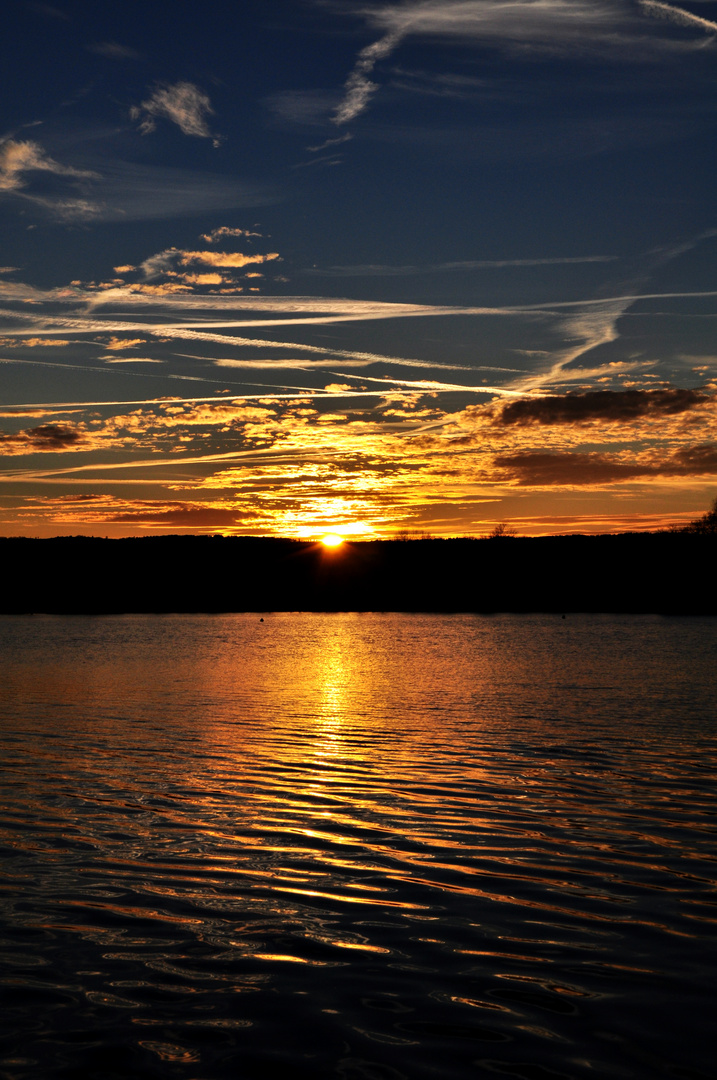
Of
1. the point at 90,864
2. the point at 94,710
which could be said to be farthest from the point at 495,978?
the point at 94,710

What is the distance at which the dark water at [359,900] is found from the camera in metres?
7.80

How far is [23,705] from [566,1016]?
2963 centimetres

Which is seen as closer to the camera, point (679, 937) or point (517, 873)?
point (679, 937)

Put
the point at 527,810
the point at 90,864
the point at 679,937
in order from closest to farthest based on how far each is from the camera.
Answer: the point at 679,937
the point at 90,864
the point at 527,810

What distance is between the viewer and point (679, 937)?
1026 cm

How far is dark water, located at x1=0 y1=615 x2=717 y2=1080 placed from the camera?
7.80 metres

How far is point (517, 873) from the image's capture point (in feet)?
42.1

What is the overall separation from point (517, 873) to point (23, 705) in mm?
25998

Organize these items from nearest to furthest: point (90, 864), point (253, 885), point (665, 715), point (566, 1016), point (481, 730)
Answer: point (566, 1016), point (253, 885), point (90, 864), point (481, 730), point (665, 715)

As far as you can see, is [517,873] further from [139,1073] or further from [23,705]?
[23,705]

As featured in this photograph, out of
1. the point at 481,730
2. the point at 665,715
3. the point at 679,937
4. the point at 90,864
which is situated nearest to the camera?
the point at 679,937

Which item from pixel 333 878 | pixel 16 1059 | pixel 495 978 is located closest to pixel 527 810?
pixel 333 878

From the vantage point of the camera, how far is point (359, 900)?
11.6 meters

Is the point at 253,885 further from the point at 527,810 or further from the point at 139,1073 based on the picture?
the point at 527,810
